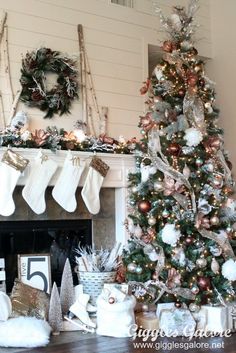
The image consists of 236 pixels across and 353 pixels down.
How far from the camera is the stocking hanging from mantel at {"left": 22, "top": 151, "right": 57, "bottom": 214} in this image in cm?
348

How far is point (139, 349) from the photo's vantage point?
2756mm

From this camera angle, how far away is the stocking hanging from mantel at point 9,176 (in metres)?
3.35

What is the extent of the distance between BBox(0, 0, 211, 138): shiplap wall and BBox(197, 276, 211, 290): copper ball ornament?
1575 millimetres

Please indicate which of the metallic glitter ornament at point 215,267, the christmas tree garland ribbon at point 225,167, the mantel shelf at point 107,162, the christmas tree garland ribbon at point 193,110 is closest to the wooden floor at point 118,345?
the metallic glitter ornament at point 215,267

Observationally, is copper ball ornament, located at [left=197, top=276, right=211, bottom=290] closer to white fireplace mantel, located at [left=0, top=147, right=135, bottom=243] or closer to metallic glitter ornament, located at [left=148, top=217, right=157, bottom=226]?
metallic glitter ornament, located at [left=148, top=217, right=157, bottom=226]

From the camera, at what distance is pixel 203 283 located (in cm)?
317

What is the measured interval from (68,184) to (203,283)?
51.2 inches

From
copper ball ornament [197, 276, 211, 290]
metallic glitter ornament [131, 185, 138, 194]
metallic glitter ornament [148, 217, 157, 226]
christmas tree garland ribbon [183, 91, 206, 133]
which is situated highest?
christmas tree garland ribbon [183, 91, 206, 133]

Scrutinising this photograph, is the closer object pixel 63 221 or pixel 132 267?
pixel 132 267

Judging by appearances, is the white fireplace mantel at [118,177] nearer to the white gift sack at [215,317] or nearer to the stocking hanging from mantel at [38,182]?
the stocking hanging from mantel at [38,182]

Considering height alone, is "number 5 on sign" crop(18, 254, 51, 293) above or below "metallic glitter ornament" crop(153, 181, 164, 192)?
below

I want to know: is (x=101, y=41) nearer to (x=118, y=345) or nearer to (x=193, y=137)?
A: (x=193, y=137)

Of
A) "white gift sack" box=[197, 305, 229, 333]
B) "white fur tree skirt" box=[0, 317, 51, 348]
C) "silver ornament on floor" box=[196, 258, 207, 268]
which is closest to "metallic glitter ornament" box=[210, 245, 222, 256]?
"silver ornament on floor" box=[196, 258, 207, 268]

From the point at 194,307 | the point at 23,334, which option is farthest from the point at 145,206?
the point at 23,334
